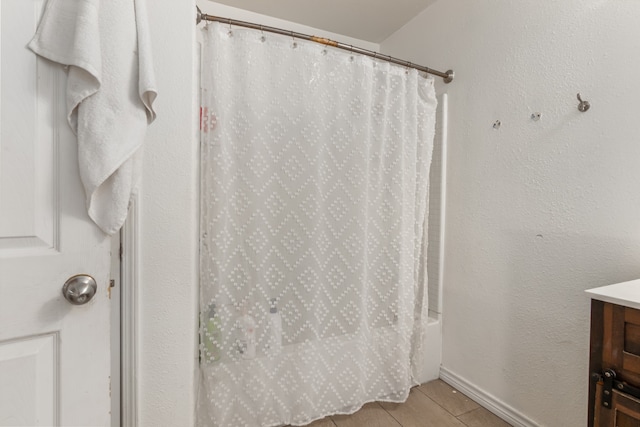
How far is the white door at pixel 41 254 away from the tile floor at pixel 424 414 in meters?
1.06

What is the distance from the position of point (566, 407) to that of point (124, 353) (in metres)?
1.64

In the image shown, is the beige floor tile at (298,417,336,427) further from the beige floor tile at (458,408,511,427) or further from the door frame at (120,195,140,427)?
the door frame at (120,195,140,427)

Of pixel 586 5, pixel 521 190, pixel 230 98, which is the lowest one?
pixel 521 190

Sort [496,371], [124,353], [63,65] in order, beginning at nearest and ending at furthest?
[63,65] < [124,353] < [496,371]

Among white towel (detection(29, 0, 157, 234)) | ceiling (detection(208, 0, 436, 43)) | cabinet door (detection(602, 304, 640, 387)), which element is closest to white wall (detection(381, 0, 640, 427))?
ceiling (detection(208, 0, 436, 43))

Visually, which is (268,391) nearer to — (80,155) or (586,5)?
(80,155)

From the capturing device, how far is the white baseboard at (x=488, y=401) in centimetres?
133

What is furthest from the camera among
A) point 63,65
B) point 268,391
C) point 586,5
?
point 268,391

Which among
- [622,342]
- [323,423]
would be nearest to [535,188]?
[622,342]

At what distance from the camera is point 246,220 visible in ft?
3.92

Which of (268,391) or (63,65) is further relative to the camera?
(268,391)

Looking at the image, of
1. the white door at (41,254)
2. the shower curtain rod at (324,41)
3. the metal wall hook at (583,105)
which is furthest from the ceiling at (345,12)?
the white door at (41,254)

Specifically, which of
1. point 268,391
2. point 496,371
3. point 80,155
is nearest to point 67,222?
point 80,155

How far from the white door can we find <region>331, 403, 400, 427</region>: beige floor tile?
1048 mm
